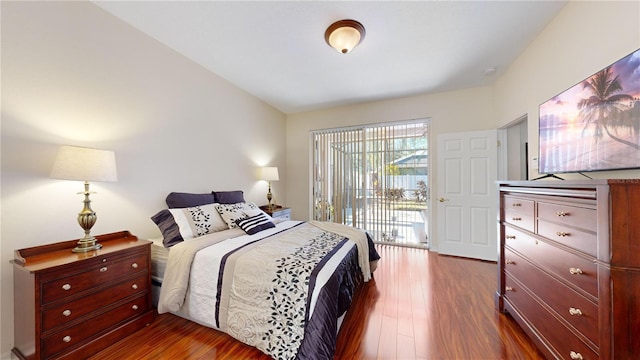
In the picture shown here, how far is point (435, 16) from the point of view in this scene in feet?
6.52

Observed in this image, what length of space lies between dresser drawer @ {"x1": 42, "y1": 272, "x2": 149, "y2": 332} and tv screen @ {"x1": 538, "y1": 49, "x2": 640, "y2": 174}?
11.3ft

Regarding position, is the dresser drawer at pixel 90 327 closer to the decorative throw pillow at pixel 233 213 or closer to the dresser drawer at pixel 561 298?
the decorative throw pillow at pixel 233 213

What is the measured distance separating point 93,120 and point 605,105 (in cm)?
388

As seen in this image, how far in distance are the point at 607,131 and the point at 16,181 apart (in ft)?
13.1

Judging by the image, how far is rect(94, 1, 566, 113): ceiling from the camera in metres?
1.90

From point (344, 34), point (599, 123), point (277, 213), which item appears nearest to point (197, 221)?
point (277, 213)

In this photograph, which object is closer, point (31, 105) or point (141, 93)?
point (31, 105)

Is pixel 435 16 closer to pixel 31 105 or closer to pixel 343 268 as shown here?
pixel 343 268

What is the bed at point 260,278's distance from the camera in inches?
55.1

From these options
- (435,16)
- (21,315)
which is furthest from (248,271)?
(435,16)

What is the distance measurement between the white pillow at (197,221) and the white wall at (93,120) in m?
0.43

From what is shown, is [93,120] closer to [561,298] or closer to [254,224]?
[254,224]

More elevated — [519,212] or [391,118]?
[391,118]

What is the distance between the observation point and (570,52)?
184cm
